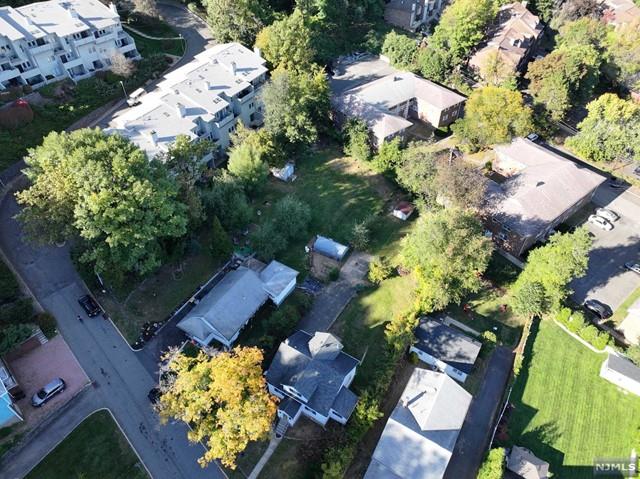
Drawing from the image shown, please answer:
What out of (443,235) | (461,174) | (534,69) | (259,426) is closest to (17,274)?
(259,426)

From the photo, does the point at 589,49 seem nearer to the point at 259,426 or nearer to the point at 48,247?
the point at 259,426

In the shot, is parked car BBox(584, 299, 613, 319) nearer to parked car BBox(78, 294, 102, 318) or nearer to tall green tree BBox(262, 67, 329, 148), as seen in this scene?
tall green tree BBox(262, 67, 329, 148)

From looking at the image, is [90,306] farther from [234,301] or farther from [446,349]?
[446,349]

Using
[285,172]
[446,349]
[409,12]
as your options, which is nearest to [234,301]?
[446,349]

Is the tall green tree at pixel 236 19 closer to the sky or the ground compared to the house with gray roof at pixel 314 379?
closer to the sky

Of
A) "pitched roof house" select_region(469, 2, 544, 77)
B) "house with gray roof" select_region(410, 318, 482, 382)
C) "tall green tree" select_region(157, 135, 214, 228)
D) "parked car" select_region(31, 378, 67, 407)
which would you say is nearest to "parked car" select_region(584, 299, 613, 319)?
"house with gray roof" select_region(410, 318, 482, 382)

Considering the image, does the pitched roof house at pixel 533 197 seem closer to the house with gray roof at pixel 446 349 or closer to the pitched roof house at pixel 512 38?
the house with gray roof at pixel 446 349

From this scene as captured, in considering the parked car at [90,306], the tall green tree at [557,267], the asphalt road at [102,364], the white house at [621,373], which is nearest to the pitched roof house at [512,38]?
the tall green tree at [557,267]

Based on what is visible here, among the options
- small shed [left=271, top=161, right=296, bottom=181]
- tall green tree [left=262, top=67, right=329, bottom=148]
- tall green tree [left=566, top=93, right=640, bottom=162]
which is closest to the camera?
tall green tree [left=262, top=67, right=329, bottom=148]
